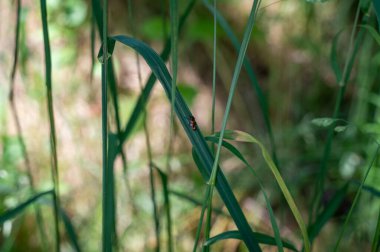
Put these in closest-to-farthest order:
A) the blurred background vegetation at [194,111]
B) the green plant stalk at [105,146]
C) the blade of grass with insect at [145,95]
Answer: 1. the green plant stalk at [105,146]
2. the blade of grass with insect at [145,95]
3. the blurred background vegetation at [194,111]

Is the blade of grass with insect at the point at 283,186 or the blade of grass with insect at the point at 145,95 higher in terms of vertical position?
the blade of grass with insect at the point at 145,95

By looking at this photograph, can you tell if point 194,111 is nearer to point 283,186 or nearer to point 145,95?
point 145,95

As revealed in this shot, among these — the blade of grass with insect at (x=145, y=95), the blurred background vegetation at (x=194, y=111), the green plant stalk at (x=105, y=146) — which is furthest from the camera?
the blurred background vegetation at (x=194, y=111)

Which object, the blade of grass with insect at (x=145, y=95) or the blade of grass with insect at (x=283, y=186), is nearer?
the blade of grass with insect at (x=283, y=186)

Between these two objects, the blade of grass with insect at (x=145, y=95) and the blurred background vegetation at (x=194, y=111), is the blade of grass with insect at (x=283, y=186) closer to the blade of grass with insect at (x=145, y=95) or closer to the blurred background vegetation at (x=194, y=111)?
the blade of grass with insect at (x=145, y=95)

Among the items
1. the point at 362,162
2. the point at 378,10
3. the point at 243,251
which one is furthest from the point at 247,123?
the point at 378,10

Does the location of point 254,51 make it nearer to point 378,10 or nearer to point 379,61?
point 379,61

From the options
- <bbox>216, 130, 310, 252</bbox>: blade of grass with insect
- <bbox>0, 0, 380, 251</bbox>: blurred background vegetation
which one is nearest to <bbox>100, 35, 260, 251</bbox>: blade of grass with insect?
<bbox>216, 130, 310, 252</bbox>: blade of grass with insect

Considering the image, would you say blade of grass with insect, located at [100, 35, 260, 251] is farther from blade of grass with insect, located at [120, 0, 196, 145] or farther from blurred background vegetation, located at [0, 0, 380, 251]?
blurred background vegetation, located at [0, 0, 380, 251]

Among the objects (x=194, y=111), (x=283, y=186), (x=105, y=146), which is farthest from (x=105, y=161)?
(x=194, y=111)

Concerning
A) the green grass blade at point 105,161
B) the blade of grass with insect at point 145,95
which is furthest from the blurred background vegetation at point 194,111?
the green grass blade at point 105,161
